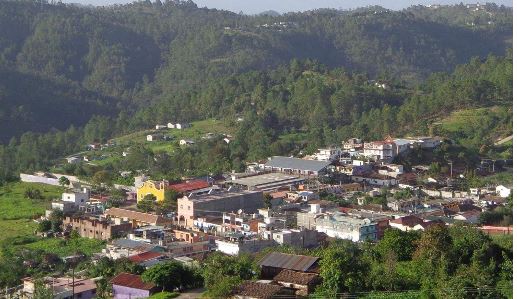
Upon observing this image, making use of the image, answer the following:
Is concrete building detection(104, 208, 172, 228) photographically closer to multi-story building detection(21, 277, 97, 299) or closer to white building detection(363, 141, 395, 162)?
multi-story building detection(21, 277, 97, 299)

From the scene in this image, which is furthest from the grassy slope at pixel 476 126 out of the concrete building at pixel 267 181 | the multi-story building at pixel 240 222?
the multi-story building at pixel 240 222

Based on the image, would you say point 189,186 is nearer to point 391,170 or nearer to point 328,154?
point 328,154

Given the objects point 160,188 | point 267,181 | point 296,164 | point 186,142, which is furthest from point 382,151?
point 186,142

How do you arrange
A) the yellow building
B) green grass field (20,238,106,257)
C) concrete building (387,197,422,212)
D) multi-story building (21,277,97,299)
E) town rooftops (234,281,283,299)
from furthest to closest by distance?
the yellow building, concrete building (387,197,422,212), green grass field (20,238,106,257), multi-story building (21,277,97,299), town rooftops (234,281,283,299)

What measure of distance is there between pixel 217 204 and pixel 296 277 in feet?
24.5

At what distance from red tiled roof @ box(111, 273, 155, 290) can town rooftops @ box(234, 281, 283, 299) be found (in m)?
1.63

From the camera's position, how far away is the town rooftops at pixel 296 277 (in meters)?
10.8

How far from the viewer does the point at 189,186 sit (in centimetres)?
2056

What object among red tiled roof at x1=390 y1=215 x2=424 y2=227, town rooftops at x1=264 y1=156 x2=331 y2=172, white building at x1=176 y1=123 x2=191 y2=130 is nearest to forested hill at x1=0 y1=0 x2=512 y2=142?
white building at x1=176 y1=123 x2=191 y2=130

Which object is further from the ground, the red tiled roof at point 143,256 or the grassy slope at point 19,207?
the red tiled roof at point 143,256

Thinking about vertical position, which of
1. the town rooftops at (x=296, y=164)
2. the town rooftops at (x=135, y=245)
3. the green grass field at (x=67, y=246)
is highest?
the town rooftops at (x=296, y=164)

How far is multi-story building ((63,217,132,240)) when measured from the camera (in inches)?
669

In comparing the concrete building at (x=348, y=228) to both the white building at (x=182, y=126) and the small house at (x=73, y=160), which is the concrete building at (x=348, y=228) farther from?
the white building at (x=182, y=126)

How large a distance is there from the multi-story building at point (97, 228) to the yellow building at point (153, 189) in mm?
2387
